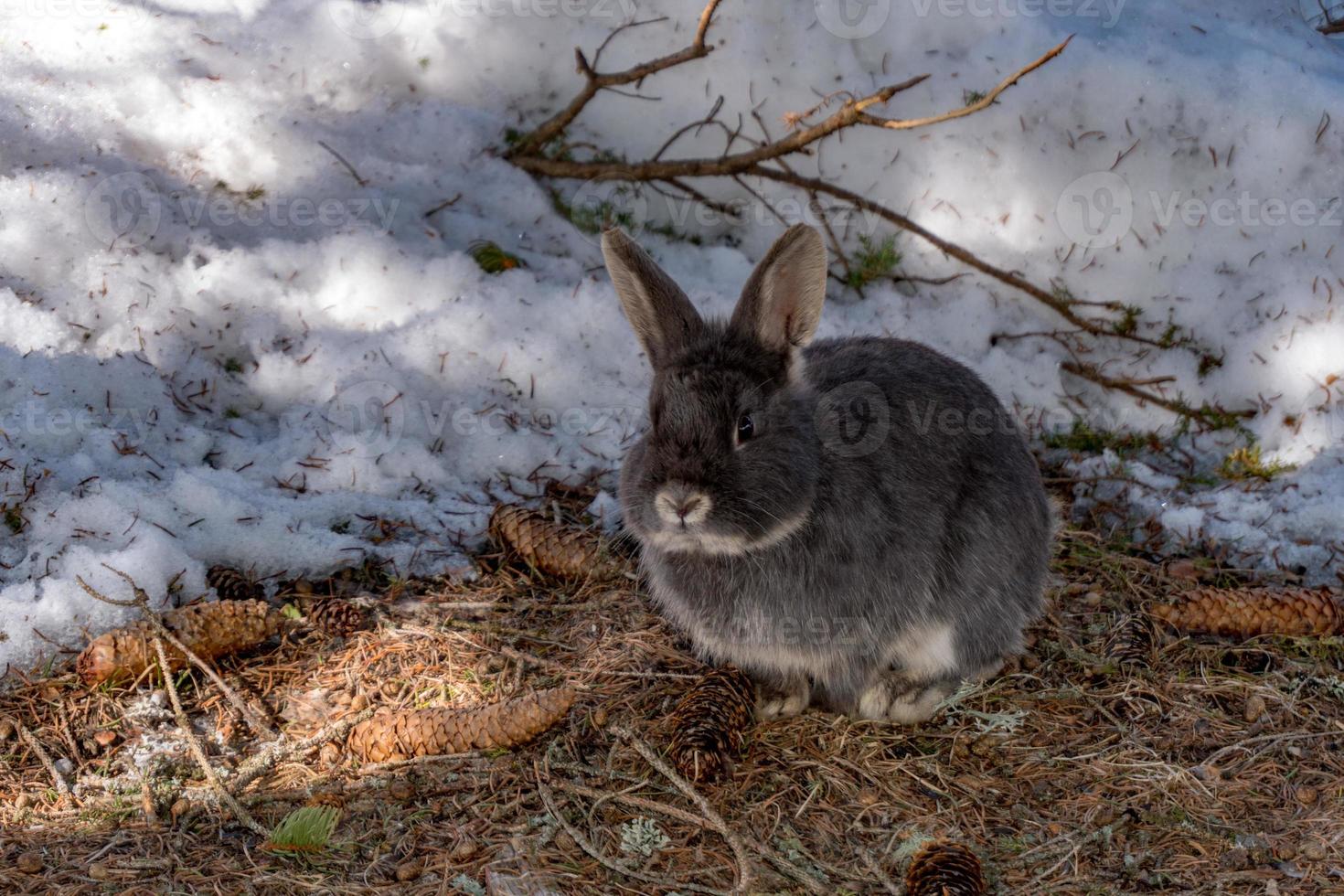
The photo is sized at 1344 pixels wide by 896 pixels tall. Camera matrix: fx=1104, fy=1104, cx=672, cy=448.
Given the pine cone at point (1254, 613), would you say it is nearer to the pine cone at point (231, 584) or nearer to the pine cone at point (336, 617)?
the pine cone at point (336, 617)

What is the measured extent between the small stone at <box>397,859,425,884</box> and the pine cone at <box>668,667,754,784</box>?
81 centimetres

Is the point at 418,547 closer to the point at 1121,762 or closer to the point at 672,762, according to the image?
the point at 672,762

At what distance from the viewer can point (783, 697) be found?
152 inches

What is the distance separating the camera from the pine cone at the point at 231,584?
4.06 metres

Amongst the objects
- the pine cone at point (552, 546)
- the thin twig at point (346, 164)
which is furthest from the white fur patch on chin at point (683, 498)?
the thin twig at point (346, 164)

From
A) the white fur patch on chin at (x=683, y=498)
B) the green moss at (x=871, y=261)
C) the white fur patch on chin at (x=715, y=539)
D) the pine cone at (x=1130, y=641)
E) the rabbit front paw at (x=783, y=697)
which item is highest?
the white fur patch on chin at (x=683, y=498)

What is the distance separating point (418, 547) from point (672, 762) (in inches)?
62.5

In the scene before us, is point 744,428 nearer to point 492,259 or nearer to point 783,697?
point 783,697

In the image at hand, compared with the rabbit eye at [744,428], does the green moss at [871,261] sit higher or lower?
lower

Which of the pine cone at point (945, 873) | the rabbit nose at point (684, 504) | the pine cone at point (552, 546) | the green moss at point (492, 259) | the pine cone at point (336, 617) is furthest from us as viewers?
the green moss at point (492, 259)

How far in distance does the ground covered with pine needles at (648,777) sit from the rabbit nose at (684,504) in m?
0.81

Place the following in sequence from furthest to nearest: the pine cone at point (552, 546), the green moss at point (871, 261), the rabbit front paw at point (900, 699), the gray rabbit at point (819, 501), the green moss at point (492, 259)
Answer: the green moss at point (871, 261)
the green moss at point (492, 259)
the pine cone at point (552, 546)
the rabbit front paw at point (900, 699)
the gray rabbit at point (819, 501)

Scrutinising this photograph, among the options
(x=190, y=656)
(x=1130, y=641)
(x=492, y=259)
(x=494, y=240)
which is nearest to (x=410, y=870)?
(x=190, y=656)

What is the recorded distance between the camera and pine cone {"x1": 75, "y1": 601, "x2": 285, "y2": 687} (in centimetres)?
359
